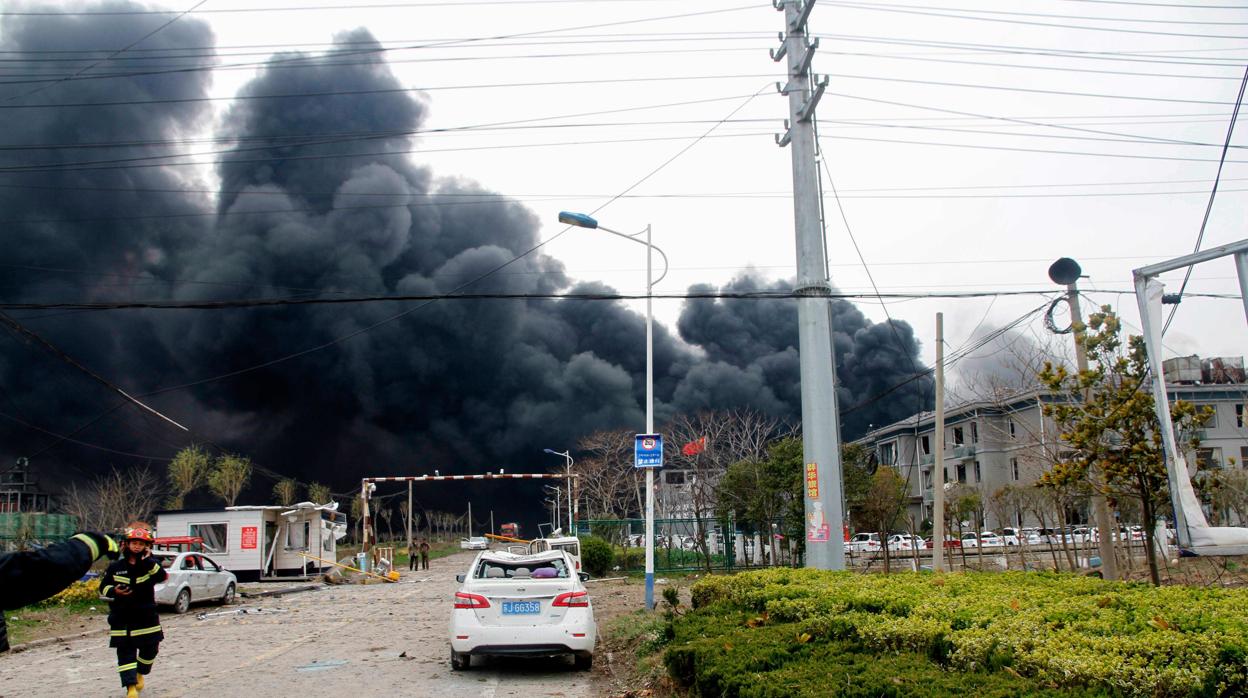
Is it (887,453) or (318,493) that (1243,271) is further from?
(318,493)

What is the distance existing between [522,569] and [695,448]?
27.4 m

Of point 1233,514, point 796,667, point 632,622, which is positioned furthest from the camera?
point 1233,514

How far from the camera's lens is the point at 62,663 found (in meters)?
11.8

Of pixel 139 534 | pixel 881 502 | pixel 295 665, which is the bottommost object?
pixel 295 665

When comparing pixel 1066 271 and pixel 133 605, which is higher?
pixel 1066 271

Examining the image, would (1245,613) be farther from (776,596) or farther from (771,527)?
(771,527)

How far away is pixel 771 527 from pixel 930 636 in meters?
21.1

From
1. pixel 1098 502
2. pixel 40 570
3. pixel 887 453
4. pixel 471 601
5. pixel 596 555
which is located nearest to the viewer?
pixel 40 570

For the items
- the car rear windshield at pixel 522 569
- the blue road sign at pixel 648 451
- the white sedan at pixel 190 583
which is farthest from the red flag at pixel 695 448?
the car rear windshield at pixel 522 569

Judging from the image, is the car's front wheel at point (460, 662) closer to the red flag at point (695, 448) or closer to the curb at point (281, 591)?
the curb at point (281, 591)

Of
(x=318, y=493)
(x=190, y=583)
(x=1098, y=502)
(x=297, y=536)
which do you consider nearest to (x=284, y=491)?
(x=318, y=493)

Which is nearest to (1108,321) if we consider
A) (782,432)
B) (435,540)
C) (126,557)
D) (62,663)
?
(126,557)

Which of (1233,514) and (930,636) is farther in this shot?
(1233,514)

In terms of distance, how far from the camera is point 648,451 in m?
16.2
